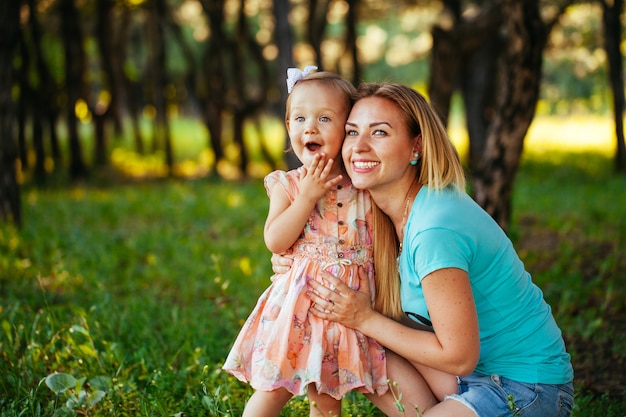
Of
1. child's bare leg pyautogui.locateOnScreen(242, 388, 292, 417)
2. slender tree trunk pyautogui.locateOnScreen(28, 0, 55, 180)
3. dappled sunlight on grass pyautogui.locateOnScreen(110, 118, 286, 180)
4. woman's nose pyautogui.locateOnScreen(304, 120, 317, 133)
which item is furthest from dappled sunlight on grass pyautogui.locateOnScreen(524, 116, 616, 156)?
child's bare leg pyautogui.locateOnScreen(242, 388, 292, 417)

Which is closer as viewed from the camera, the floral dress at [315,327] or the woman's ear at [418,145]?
the floral dress at [315,327]

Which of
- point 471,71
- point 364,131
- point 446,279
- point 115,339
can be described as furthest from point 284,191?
point 471,71

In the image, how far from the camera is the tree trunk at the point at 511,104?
4871mm

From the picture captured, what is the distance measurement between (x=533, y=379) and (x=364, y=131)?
1109mm

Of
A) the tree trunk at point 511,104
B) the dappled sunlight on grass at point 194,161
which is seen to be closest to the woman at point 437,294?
the tree trunk at point 511,104

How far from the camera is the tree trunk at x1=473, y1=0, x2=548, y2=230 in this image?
192 inches

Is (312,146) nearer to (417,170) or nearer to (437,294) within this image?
(417,170)

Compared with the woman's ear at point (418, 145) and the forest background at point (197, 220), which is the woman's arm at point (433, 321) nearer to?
the woman's ear at point (418, 145)

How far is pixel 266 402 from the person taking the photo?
264 centimetres

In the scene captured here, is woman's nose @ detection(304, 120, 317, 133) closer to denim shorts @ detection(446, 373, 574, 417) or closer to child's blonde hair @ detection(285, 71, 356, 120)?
child's blonde hair @ detection(285, 71, 356, 120)

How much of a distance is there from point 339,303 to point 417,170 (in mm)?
617

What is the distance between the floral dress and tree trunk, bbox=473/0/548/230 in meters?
2.66

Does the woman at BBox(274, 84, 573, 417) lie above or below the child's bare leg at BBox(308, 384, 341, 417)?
above

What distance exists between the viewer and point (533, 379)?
251cm
